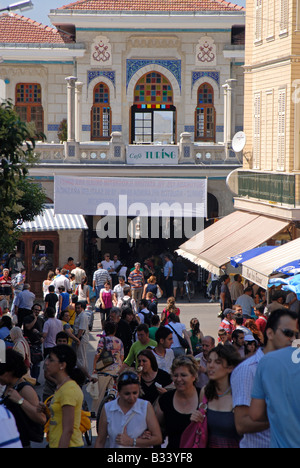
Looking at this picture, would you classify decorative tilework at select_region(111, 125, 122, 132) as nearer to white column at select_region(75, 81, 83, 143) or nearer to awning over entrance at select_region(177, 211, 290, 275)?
white column at select_region(75, 81, 83, 143)

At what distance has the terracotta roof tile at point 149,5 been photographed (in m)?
35.5

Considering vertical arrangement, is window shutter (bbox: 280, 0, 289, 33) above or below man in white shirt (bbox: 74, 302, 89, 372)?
above

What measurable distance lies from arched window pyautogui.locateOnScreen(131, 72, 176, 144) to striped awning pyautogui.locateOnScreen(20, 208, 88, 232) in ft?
20.8

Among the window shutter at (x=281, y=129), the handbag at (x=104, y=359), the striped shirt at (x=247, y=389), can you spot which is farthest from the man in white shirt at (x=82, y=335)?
the window shutter at (x=281, y=129)

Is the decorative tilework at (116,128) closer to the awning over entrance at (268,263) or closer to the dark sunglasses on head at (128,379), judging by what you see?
the awning over entrance at (268,263)

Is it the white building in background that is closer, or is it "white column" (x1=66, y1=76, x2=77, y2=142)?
"white column" (x1=66, y1=76, x2=77, y2=142)

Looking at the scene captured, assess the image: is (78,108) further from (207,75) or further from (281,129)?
(281,129)

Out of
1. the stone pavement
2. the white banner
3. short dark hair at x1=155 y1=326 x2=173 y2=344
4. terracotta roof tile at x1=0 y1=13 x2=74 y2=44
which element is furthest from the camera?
terracotta roof tile at x1=0 y1=13 x2=74 y2=44

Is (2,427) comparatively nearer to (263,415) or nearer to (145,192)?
(263,415)

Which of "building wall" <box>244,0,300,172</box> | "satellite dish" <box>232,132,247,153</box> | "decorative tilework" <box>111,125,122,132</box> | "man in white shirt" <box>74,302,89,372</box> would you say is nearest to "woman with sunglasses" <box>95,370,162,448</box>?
"man in white shirt" <box>74,302,89,372</box>

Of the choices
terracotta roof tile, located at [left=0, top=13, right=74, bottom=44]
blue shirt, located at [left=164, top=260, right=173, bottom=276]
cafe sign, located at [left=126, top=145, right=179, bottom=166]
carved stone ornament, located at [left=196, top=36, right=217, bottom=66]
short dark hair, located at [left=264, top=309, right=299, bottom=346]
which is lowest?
blue shirt, located at [left=164, top=260, right=173, bottom=276]

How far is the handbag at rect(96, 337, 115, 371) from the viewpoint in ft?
40.5

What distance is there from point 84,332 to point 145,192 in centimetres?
1588
